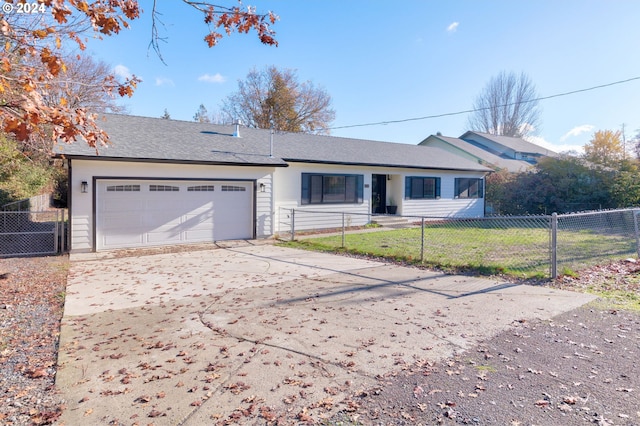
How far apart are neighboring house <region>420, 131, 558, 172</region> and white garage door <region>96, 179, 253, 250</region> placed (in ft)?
73.3

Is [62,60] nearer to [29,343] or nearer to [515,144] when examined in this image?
[29,343]

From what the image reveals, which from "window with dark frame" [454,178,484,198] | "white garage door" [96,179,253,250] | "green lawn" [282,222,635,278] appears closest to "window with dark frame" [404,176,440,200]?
"window with dark frame" [454,178,484,198]

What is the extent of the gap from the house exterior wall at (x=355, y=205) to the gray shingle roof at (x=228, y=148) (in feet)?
1.44

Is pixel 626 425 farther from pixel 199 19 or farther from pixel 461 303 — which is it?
pixel 199 19

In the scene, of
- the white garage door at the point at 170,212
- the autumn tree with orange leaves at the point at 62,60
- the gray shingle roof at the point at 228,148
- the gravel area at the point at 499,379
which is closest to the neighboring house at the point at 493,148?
the gray shingle roof at the point at 228,148

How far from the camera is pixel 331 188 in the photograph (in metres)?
15.5

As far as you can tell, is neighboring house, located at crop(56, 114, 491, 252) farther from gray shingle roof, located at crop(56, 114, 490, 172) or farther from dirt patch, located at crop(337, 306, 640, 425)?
dirt patch, located at crop(337, 306, 640, 425)

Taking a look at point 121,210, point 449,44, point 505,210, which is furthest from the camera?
point 505,210

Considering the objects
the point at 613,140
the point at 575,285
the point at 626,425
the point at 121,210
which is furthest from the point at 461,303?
the point at 613,140

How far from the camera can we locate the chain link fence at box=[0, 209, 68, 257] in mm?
10055

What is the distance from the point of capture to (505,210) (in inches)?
802

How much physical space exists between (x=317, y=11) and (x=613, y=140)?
1613cm

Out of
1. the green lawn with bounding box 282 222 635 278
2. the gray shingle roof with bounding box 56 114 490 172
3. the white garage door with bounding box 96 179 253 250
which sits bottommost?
the green lawn with bounding box 282 222 635 278

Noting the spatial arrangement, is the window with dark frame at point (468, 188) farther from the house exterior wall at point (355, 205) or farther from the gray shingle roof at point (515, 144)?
the gray shingle roof at point (515, 144)
